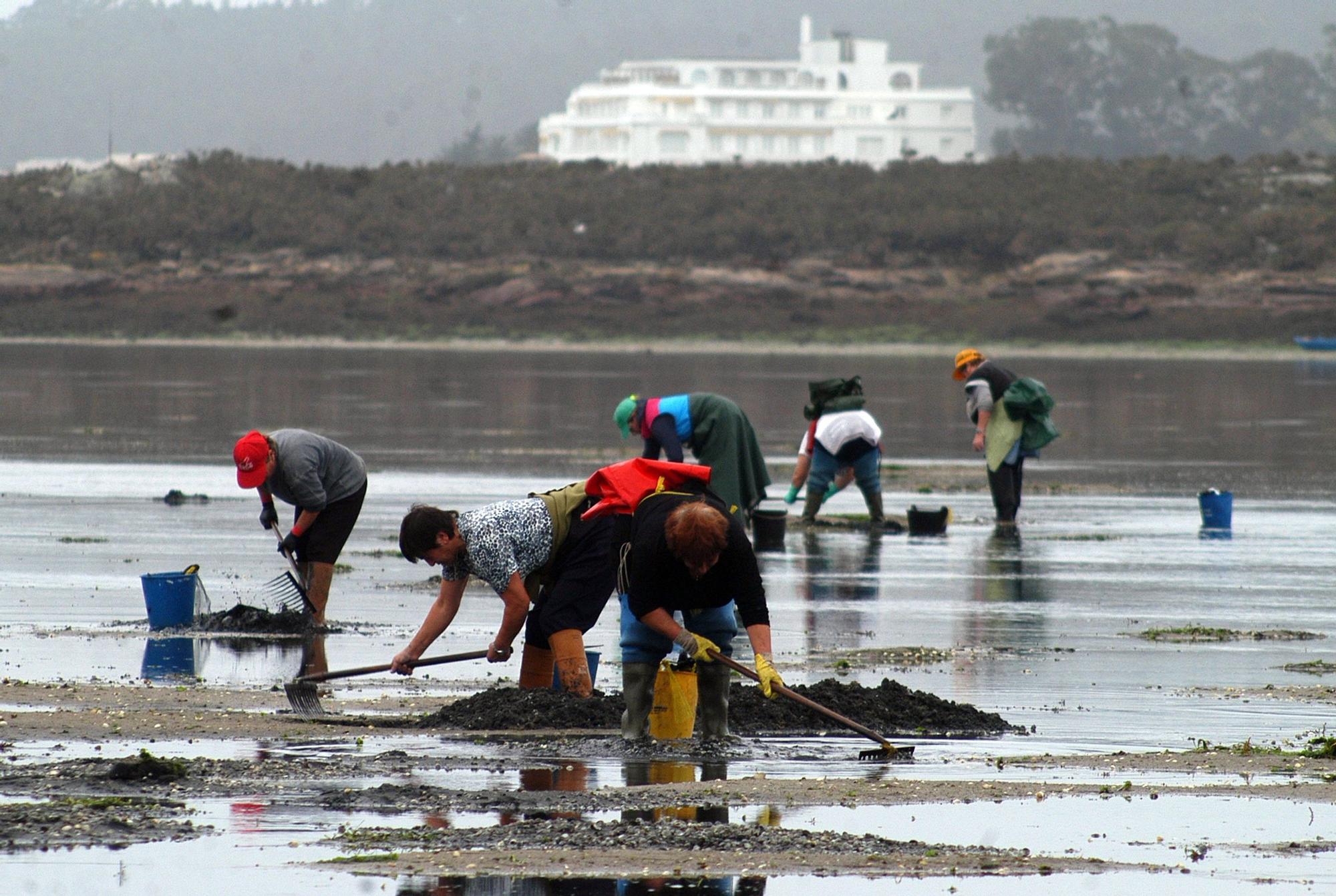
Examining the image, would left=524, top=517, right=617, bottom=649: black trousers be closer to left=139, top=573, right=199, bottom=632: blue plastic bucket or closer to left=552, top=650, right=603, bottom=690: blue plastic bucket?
left=552, top=650, right=603, bottom=690: blue plastic bucket

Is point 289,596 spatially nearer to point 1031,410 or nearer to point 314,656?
point 314,656

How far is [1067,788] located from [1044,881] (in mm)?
1370

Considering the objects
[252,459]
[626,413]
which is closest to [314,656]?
[252,459]

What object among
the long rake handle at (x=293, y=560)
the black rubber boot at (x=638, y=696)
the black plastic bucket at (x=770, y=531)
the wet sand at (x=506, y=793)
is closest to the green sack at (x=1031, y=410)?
the black plastic bucket at (x=770, y=531)

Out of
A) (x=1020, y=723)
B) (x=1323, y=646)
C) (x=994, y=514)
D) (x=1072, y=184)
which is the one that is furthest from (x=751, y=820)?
(x=1072, y=184)

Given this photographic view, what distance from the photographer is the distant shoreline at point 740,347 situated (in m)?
64.3

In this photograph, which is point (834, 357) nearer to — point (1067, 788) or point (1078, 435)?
point (1078, 435)

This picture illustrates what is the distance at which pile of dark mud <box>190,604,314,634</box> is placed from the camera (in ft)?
38.2

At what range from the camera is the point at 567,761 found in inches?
325

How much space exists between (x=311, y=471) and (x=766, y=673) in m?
4.21

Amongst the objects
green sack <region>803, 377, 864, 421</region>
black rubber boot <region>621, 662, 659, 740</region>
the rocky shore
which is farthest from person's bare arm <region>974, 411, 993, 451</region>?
the rocky shore

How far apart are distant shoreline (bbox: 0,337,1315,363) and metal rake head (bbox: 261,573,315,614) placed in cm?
4996

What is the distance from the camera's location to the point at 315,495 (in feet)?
37.3

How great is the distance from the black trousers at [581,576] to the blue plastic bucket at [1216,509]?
10.6 meters
